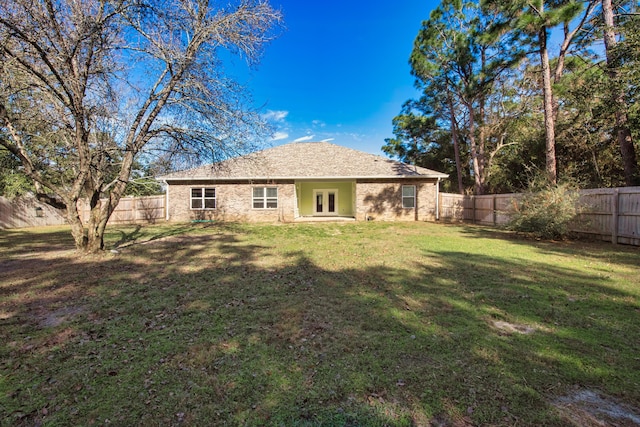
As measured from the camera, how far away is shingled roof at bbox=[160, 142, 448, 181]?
55.0 feet

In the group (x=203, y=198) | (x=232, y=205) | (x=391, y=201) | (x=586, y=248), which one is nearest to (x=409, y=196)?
(x=391, y=201)

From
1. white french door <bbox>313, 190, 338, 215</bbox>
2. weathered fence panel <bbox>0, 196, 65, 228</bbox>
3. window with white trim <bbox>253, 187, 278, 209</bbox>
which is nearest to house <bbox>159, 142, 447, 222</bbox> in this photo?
window with white trim <bbox>253, 187, 278, 209</bbox>

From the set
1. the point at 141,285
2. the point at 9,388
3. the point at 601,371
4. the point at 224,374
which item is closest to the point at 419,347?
the point at 601,371

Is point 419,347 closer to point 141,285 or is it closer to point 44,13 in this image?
point 141,285

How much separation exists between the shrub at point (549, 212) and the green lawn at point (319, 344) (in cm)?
348

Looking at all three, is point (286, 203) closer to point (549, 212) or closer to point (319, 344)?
point (549, 212)

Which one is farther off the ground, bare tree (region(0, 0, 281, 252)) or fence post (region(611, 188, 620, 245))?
bare tree (region(0, 0, 281, 252))

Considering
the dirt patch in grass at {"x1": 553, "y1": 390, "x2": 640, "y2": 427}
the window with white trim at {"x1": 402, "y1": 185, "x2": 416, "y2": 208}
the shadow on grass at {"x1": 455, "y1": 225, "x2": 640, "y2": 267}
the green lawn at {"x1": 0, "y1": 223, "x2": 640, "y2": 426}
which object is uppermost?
the window with white trim at {"x1": 402, "y1": 185, "x2": 416, "y2": 208}

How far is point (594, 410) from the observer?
2109mm

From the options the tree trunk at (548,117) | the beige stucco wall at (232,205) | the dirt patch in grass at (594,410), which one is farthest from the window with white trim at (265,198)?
the dirt patch in grass at (594,410)

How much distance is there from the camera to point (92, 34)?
6059 millimetres

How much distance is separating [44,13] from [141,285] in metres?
5.85

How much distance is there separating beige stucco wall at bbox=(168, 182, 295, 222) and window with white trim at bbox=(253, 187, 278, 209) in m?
0.22

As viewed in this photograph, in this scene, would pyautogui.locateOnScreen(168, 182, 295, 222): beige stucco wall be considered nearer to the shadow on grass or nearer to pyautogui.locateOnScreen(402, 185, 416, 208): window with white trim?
pyautogui.locateOnScreen(402, 185, 416, 208): window with white trim
